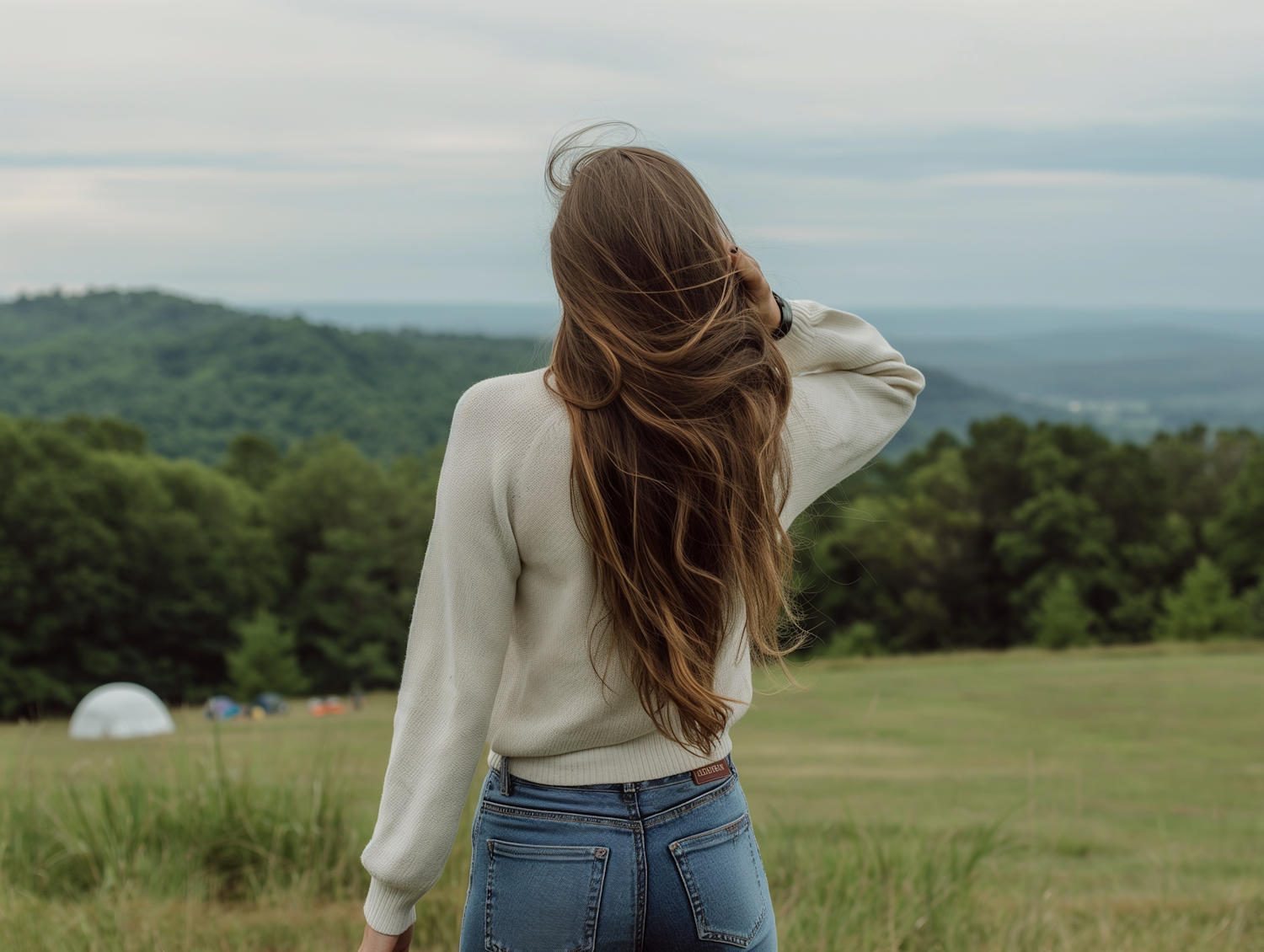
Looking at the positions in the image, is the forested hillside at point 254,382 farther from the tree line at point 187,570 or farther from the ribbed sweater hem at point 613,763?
the ribbed sweater hem at point 613,763

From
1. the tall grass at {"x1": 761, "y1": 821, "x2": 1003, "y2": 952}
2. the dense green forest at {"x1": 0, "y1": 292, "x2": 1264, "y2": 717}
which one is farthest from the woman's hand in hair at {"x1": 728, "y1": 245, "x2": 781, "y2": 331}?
the dense green forest at {"x1": 0, "y1": 292, "x2": 1264, "y2": 717}

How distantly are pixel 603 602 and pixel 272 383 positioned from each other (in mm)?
101028

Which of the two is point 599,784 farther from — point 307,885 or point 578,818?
point 307,885

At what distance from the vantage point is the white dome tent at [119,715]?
66.1ft

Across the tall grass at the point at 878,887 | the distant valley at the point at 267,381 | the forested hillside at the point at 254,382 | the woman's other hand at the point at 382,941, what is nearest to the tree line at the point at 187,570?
the distant valley at the point at 267,381

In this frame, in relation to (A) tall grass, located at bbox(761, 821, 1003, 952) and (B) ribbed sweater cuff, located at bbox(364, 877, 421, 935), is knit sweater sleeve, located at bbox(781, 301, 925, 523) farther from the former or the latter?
(A) tall grass, located at bbox(761, 821, 1003, 952)

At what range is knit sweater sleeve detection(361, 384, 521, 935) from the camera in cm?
133

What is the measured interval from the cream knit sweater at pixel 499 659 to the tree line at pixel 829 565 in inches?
1245

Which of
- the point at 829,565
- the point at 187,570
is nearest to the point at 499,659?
the point at 829,565

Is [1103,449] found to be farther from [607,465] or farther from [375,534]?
[607,465]

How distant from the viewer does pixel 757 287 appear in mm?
1558

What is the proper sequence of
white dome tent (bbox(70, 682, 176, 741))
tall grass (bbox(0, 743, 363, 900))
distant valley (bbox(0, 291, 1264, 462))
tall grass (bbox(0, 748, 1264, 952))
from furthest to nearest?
distant valley (bbox(0, 291, 1264, 462)), white dome tent (bbox(70, 682, 176, 741)), tall grass (bbox(0, 743, 363, 900)), tall grass (bbox(0, 748, 1264, 952))

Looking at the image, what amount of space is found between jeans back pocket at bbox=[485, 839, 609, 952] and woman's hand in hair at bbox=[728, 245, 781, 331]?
764 mm

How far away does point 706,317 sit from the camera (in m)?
1.38
